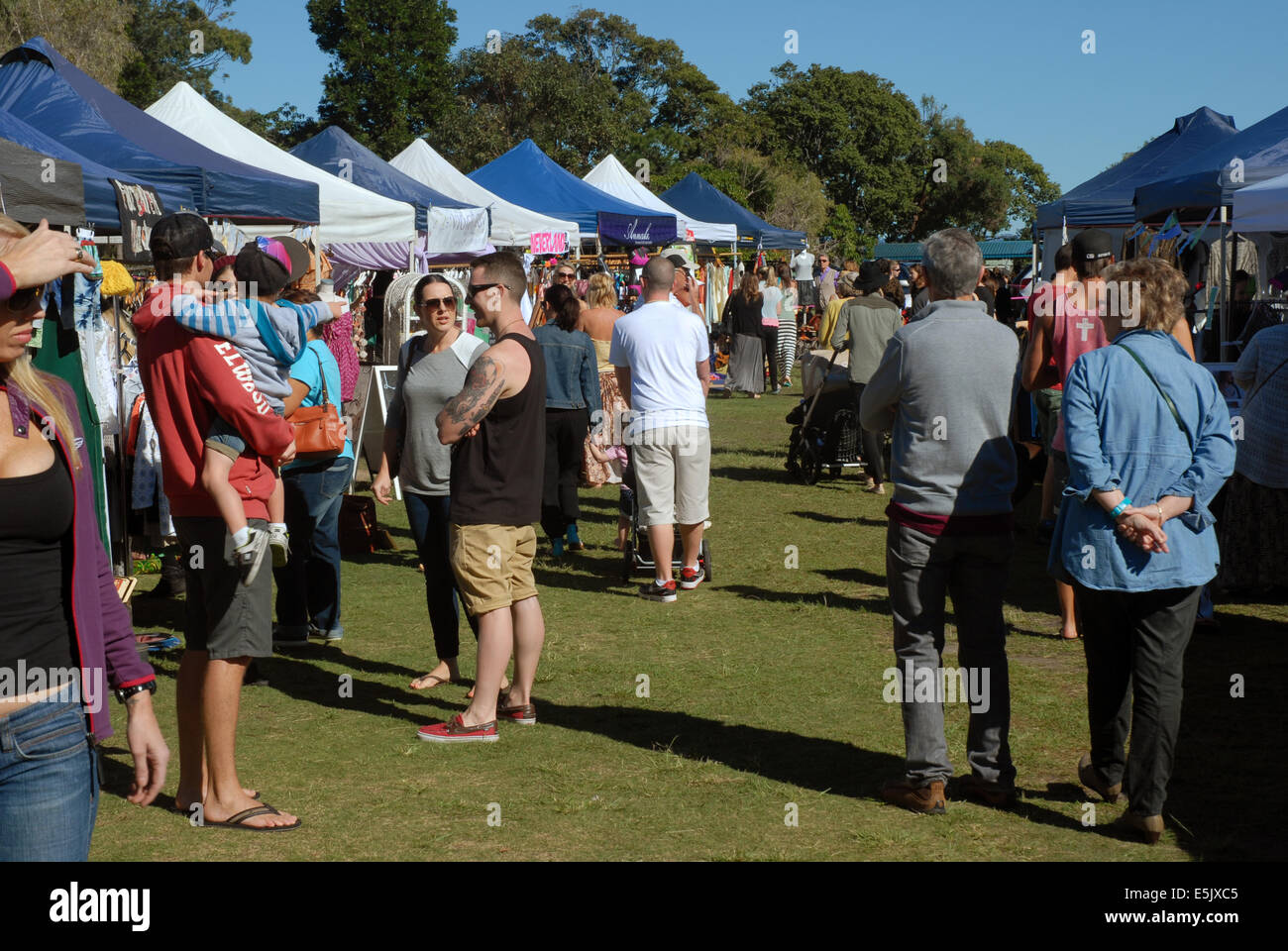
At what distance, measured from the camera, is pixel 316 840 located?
14.7 feet

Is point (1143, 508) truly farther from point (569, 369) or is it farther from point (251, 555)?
point (569, 369)

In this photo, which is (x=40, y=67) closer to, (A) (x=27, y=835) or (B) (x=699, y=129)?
(A) (x=27, y=835)

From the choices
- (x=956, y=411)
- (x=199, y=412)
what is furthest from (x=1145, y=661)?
(x=199, y=412)

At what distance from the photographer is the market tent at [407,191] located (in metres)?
15.8

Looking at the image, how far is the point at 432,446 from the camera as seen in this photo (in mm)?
6293

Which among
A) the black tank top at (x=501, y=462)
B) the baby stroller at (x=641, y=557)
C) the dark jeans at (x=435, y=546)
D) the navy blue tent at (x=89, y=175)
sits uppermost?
the navy blue tent at (x=89, y=175)

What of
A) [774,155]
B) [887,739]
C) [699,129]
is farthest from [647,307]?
[699,129]

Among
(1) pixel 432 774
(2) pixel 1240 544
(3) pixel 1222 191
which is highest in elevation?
(3) pixel 1222 191

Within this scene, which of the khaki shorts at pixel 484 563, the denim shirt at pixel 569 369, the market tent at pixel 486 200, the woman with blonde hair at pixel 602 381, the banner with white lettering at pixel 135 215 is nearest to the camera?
the khaki shorts at pixel 484 563

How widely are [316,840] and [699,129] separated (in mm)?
77931

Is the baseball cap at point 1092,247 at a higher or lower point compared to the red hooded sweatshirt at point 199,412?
higher

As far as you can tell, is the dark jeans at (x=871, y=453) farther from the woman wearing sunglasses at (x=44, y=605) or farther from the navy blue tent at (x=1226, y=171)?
the woman wearing sunglasses at (x=44, y=605)

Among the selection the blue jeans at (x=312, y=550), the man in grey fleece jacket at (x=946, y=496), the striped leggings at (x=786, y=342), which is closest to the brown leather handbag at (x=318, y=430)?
the blue jeans at (x=312, y=550)

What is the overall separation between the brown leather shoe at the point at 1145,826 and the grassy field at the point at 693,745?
2.5 inches
